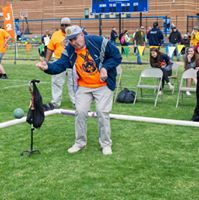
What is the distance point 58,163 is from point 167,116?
3.86 meters

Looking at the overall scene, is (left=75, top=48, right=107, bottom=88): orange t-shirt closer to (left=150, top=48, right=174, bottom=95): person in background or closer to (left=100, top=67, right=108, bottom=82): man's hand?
(left=100, top=67, right=108, bottom=82): man's hand

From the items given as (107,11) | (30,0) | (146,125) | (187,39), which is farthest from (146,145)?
(30,0)

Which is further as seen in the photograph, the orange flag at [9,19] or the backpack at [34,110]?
the orange flag at [9,19]

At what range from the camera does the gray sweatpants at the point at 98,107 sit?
6.36m

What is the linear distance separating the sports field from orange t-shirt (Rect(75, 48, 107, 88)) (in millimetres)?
1002

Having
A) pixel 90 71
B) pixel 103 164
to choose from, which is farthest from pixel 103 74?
pixel 103 164

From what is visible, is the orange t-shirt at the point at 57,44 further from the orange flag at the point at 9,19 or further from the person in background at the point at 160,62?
the orange flag at the point at 9,19

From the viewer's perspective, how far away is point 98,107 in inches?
250

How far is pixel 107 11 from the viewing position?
23891mm

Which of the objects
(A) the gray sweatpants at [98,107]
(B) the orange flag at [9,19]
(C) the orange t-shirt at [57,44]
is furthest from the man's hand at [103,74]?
(B) the orange flag at [9,19]

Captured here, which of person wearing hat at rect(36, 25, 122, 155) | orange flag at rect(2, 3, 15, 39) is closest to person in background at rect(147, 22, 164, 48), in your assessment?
orange flag at rect(2, 3, 15, 39)

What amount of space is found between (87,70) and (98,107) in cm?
53

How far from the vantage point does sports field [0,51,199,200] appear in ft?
16.4

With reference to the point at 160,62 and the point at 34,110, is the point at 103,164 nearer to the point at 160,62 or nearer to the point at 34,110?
the point at 34,110
